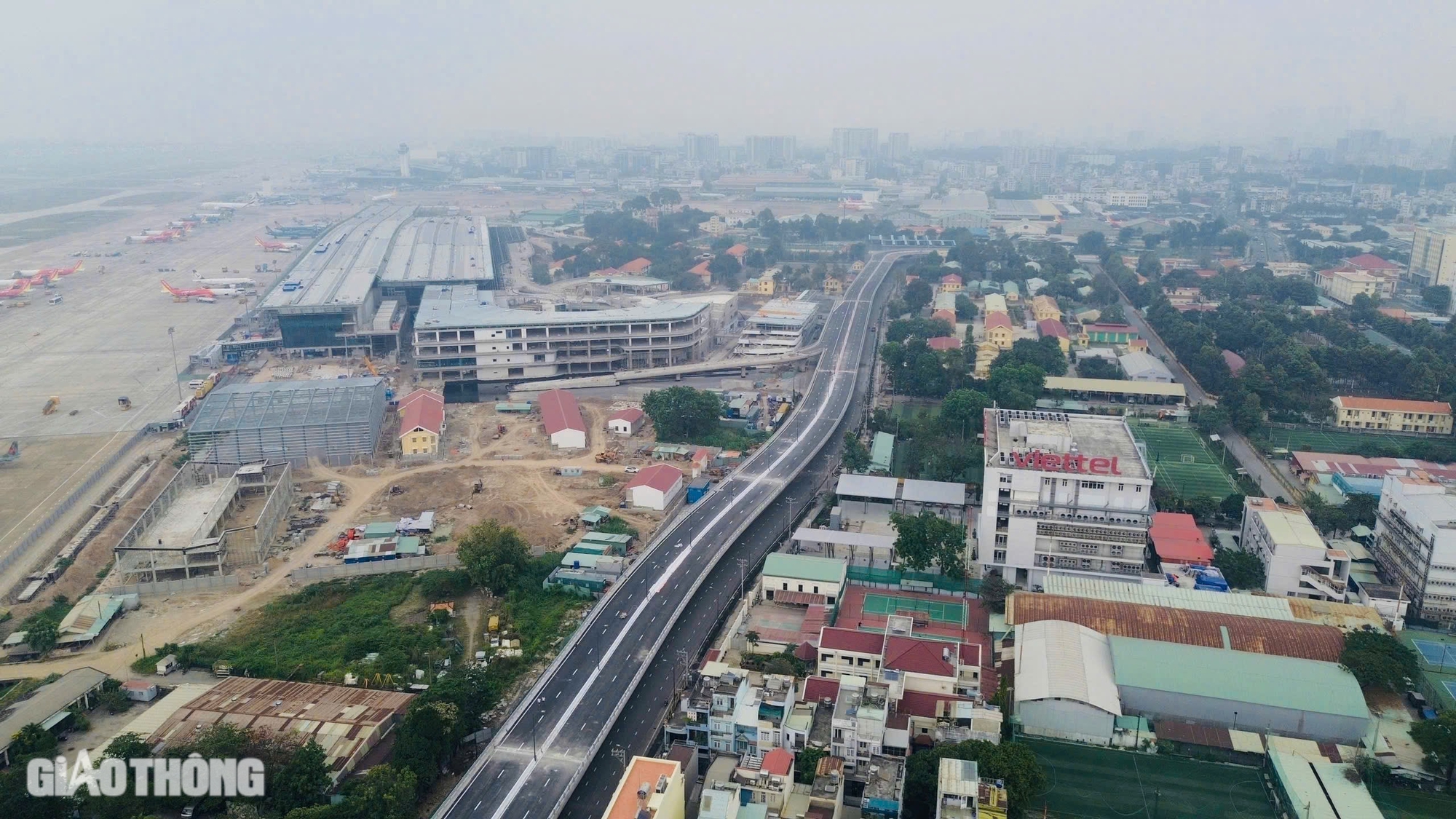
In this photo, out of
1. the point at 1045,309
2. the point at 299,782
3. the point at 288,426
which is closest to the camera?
the point at 299,782

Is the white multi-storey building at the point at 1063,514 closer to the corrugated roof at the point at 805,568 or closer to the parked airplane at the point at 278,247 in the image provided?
the corrugated roof at the point at 805,568

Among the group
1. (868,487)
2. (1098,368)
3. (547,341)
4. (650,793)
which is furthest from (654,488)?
(1098,368)

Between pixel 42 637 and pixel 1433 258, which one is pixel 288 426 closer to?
pixel 42 637

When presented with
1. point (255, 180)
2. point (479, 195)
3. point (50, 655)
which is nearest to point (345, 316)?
point (50, 655)

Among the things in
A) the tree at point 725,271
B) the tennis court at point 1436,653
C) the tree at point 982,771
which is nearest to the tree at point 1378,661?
the tennis court at point 1436,653

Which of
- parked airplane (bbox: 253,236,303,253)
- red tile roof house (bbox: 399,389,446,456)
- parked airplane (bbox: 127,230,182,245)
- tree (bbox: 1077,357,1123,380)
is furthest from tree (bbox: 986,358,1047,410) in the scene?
parked airplane (bbox: 127,230,182,245)

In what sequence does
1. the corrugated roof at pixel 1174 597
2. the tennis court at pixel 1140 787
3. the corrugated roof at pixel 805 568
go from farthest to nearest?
the corrugated roof at pixel 805 568 < the corrugated roof at pixel 1174 597 < the tennis court at pixel 1140 787

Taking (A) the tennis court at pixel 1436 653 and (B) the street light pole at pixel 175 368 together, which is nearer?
(A) the tennis court at pixel 1436 653

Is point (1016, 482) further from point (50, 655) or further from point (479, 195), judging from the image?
point (479, 195)
